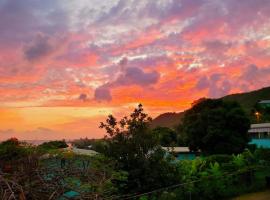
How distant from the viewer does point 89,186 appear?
6297mm

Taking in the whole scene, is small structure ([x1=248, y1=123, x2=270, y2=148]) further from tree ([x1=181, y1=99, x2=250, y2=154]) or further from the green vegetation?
the green vegetation

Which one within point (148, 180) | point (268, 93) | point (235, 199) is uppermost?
point (268, 93)

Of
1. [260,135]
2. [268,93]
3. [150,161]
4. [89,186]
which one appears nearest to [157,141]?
[150,161]

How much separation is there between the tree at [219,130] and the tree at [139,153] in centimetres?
2424

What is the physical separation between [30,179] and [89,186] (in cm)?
76

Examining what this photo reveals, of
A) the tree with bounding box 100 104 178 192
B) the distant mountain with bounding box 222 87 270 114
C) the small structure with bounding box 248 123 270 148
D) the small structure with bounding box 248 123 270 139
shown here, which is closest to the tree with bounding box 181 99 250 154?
the small structure with bounding box 248 123 270 148

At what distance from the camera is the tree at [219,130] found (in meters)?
40.6

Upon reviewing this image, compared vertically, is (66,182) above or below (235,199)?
above

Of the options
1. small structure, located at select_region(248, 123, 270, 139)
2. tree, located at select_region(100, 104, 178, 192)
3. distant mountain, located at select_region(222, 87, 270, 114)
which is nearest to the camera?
tree, located at select_region(100, 104, 178, 192)

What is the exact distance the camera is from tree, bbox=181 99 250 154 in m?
40.6

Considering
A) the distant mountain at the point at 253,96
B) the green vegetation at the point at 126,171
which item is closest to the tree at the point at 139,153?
the green vegetation at the point at 126,171

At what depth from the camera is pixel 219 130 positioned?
4075 centimetres

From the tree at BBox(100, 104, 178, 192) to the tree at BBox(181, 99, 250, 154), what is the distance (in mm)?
24244

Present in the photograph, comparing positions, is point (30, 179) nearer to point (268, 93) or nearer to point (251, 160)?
point (251, 160)
